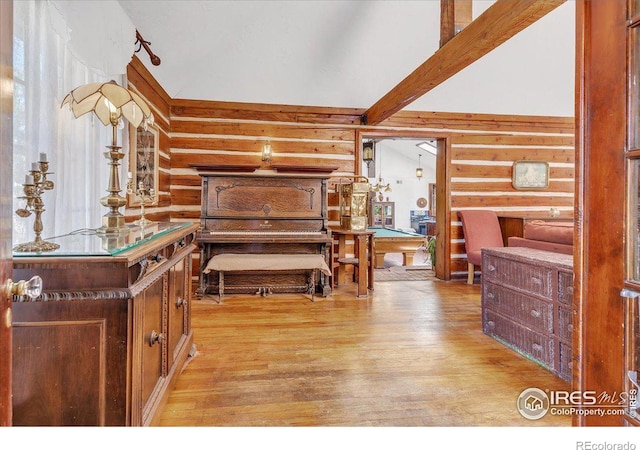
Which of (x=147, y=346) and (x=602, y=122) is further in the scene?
(x=147, y=346)

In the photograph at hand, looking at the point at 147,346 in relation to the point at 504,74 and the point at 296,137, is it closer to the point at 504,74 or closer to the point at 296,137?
the point at 296,137

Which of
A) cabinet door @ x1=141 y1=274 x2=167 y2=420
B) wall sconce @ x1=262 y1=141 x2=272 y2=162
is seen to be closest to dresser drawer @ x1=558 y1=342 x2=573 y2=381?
cabinet door @ x1=141 y1=274 x2=167 y2=420

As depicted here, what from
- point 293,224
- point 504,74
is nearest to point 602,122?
point 293,224

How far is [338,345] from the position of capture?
9.00 feet

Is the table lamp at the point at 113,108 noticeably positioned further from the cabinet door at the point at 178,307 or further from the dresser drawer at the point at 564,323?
the dresser drawer at the point at 564,323

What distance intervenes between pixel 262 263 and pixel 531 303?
8.17 feet

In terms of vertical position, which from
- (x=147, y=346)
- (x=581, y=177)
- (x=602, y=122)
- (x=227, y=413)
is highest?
(x=602, y=122)

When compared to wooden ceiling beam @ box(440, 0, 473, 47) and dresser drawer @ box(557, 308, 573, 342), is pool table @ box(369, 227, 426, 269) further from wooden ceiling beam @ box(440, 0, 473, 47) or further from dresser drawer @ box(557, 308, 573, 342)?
dresser drawer @ box(557, 308, 573, 342)

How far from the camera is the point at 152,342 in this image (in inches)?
60.4

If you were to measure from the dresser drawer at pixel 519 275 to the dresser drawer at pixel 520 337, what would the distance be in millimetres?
281

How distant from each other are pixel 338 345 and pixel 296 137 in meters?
3.12

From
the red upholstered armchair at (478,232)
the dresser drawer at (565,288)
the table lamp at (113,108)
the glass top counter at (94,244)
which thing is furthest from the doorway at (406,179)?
the glass top counter at (94,244)

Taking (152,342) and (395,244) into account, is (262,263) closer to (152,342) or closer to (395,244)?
(152,342)

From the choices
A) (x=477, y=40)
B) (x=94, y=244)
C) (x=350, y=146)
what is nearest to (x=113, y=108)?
(x=94, y=244)
